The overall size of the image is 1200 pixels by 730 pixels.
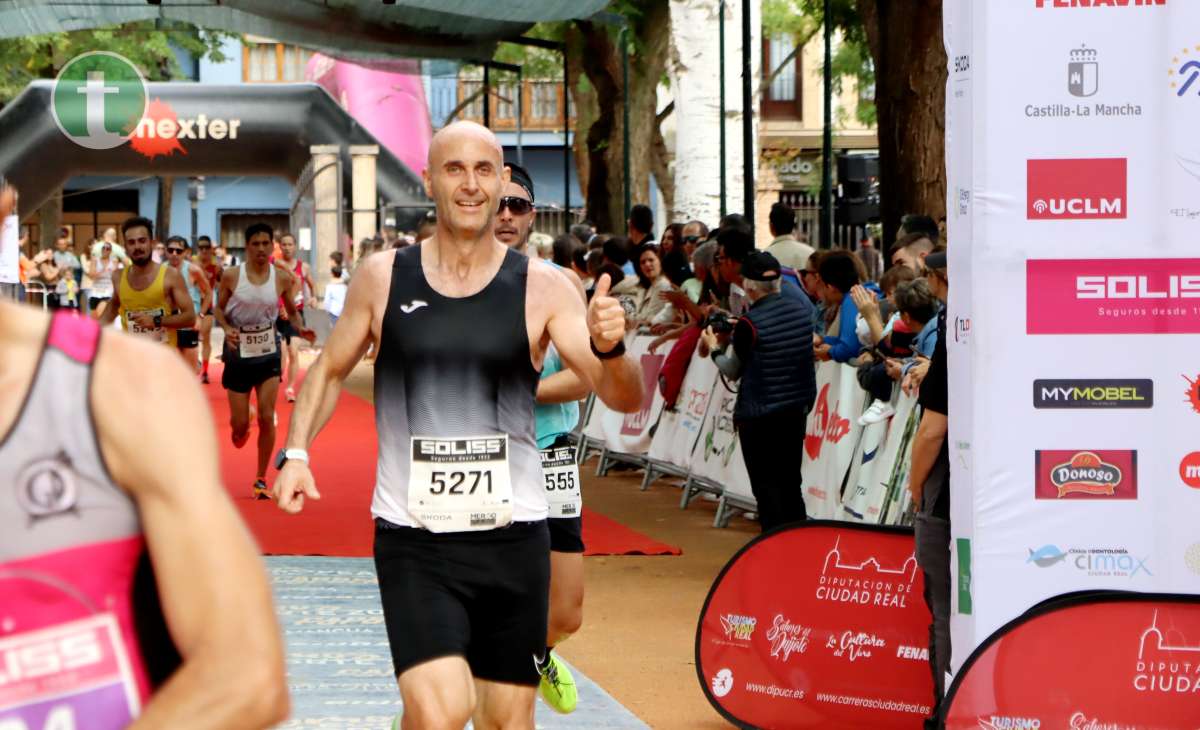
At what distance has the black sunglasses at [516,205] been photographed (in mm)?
7020

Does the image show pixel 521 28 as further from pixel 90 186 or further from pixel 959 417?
pixel 90 186

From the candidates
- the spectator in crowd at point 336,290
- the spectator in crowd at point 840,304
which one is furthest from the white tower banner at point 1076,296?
the spectator in crowd at point 336,290

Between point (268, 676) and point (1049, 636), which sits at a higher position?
point (268, 676)

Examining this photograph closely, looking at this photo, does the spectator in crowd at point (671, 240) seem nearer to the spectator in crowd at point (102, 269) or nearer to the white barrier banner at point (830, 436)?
the white barrier banner at point (830, 436)

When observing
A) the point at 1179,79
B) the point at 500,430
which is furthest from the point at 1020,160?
the point at 500,430

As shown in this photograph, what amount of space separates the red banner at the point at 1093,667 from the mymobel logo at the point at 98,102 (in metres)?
28.3

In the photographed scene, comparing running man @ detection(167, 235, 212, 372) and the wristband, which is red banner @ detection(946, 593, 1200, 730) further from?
running man @ detection(167, 235, 212, 372)

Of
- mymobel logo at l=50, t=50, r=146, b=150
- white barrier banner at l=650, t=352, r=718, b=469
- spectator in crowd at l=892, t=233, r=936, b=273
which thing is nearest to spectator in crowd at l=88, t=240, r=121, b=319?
mymobel logo at l=50, t=50, r=146, b=150

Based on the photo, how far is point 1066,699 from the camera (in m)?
5.63

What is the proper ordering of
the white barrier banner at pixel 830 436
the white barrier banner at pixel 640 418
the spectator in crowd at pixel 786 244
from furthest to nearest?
the white barrier banner at pixel 640 418, the spectator in crowd at pixel 786 244, the white barrier banner at pixel 830 436

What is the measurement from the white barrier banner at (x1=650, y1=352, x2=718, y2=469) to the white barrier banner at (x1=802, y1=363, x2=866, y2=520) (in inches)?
85.5

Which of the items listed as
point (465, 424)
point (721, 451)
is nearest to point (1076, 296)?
point (465, 424)

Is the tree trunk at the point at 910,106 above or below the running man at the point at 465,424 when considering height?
above

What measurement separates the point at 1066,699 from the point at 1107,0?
79.8 inches
